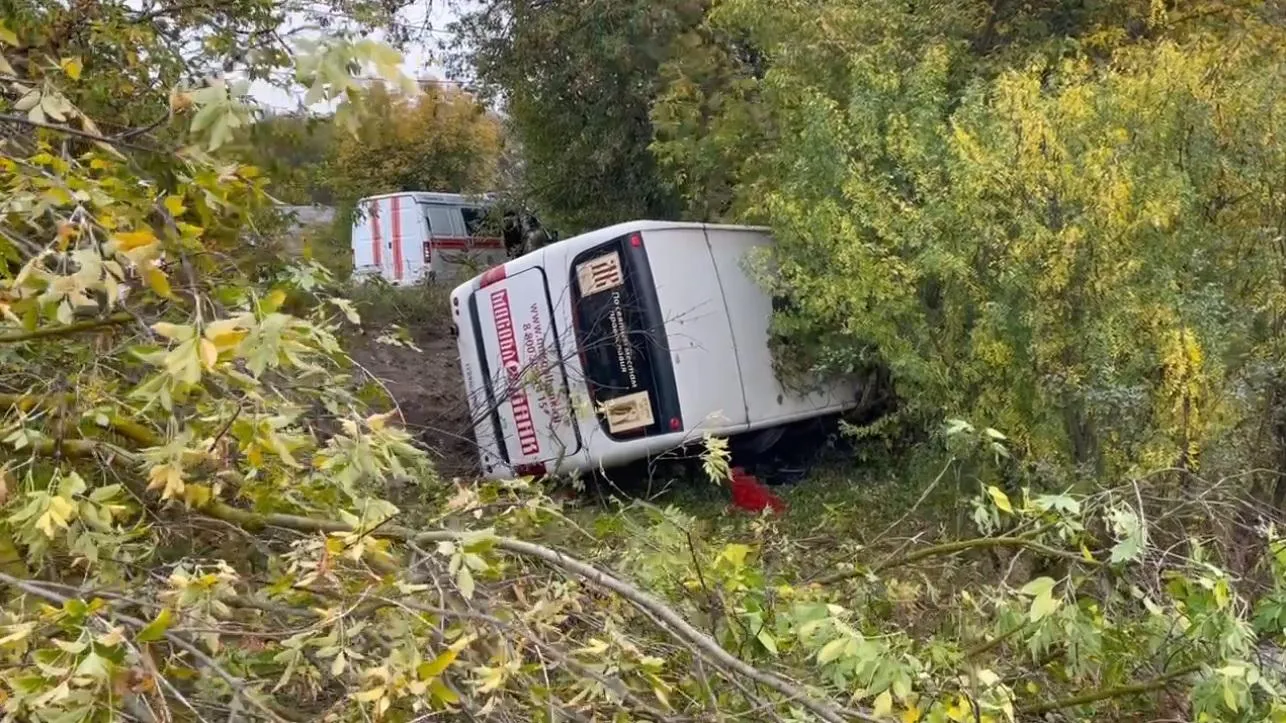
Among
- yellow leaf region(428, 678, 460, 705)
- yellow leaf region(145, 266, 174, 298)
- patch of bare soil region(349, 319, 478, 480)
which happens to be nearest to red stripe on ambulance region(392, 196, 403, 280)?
patch of bare soil region(349, 319, 478, 480)

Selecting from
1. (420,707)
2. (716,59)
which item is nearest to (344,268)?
(716,59)

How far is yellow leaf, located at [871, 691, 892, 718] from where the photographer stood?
6.22 feet

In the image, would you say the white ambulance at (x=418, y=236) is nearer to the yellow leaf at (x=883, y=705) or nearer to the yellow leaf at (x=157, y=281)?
the yellow leaf at (x=157, y=281)

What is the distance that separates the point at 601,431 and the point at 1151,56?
398 cm

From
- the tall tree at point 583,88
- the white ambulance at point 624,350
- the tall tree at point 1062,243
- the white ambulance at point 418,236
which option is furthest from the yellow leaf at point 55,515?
the white ambulance at point 418,236

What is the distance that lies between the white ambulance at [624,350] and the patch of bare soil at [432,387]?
0.52 meters

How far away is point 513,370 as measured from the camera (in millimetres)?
7359

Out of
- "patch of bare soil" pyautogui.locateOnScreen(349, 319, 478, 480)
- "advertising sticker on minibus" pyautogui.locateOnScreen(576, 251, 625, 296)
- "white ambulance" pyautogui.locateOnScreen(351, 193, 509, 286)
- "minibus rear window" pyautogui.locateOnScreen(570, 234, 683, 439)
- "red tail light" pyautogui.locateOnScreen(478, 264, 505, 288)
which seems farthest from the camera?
"white ambulance" pyautogui.locateOnScreen(351, 193, 509, 286)

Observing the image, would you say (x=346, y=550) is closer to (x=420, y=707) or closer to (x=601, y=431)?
(x=420, y=707)

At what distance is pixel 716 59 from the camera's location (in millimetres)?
9617

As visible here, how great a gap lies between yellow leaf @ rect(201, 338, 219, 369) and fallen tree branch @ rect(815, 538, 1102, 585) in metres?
1.72

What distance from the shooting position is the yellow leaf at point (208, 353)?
148 cm

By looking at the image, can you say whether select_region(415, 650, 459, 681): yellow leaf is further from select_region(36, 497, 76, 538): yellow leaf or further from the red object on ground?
the red object on ground

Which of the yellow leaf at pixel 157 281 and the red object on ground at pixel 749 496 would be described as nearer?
the yellow leaf at pixel 157 281
